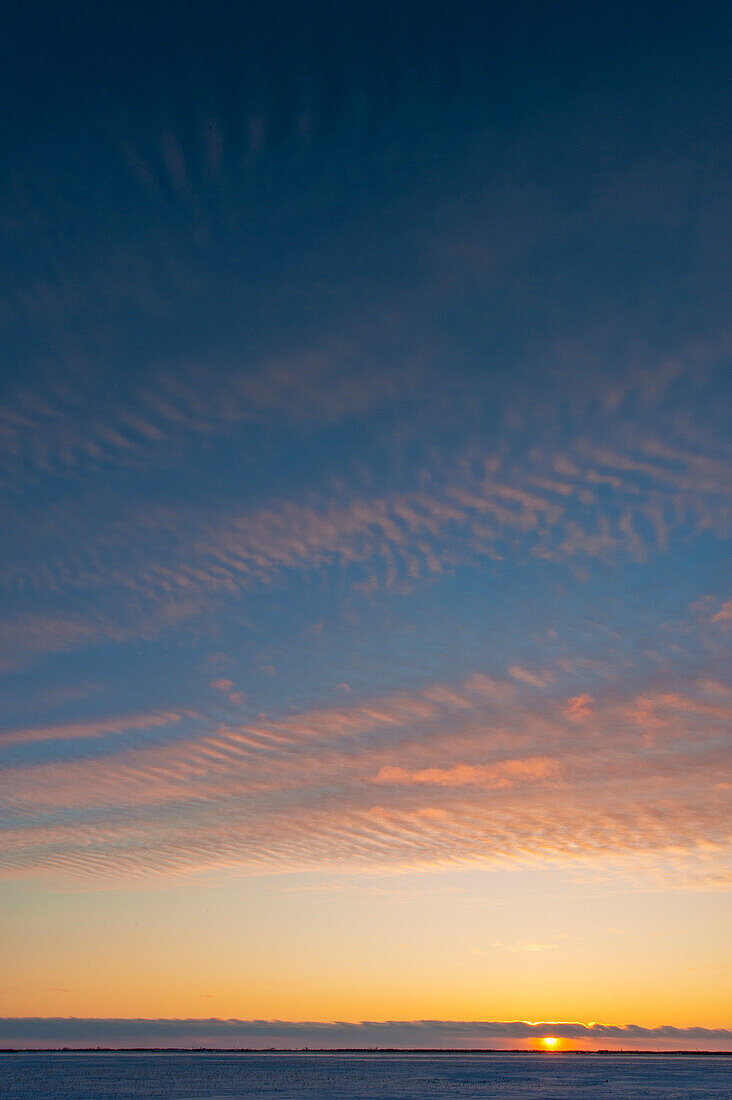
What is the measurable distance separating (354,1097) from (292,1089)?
15579mm

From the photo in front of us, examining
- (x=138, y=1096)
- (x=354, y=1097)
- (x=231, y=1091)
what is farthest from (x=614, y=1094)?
(x=138, y=1096)

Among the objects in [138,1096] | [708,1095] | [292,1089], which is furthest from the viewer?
[292,1089]

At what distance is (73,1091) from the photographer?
82188 millimetres

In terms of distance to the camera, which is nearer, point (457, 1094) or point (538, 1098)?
point (538, 1098)

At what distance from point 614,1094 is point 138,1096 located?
4767 centimetres

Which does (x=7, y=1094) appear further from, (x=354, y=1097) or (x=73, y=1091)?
(x=354, y=1097)

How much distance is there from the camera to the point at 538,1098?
76.1m

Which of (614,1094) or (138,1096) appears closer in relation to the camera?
(138,1096)

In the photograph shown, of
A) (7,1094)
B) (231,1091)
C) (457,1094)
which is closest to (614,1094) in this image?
(457,1094)

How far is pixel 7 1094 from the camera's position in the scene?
77.6 meters

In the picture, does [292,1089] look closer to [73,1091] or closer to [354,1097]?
[354,1097]

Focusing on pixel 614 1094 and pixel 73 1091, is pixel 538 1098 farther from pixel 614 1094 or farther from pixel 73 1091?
pixel 73 1091

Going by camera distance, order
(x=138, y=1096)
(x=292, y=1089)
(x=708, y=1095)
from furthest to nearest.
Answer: (x=292, y=1089), (x=708, y=1095), (x=138, y=1096)

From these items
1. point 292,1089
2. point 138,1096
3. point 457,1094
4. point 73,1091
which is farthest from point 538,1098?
point 73,1091
